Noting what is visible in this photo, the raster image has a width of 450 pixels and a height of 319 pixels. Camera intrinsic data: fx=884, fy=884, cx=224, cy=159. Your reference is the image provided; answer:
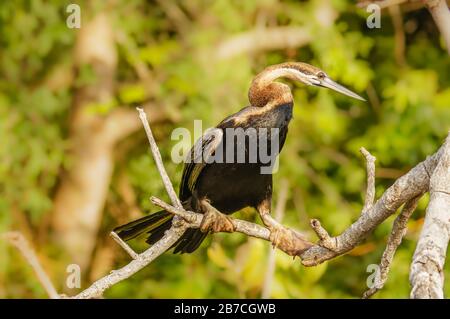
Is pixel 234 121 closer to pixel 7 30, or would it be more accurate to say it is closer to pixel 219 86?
pixel 219 86

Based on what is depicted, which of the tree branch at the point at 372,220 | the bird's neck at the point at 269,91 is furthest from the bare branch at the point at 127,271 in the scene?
the bird's neck at the point at 269,91

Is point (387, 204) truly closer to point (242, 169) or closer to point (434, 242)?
point (434, 242)

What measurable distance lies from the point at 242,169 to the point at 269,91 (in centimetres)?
28

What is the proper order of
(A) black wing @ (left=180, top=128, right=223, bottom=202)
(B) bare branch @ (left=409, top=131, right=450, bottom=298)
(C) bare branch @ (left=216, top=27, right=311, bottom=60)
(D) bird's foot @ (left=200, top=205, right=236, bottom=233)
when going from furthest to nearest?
(C) bare branch @ (left=216, top=27, right=311, bottom=60), (A) black wing @ (left=180, top=128, right=223, bottom=202), (D) bird's foot @ (left=200, top=205, right=236, bottom=233), (B) bare branch @ (left=409, top=131, right=450, bottom=298)

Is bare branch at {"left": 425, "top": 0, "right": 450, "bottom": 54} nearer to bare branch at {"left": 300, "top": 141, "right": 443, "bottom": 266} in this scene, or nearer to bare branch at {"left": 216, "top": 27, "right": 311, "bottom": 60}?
bare branch at {"left": 300, "top": 141, "right": 443, "bottom": 266}

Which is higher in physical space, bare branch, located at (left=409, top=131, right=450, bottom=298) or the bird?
the bird

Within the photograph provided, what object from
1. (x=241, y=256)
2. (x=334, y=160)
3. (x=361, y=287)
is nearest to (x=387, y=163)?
(x=334, y=160)

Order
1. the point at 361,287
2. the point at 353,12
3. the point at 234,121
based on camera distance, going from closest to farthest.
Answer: the point at 234,121
the point at 361,287
the point at 353,12

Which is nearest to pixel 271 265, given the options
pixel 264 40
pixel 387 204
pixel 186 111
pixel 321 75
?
pixel 321 75

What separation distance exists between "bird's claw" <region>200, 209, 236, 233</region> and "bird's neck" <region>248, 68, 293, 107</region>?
35cm

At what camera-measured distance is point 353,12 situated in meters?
6.76

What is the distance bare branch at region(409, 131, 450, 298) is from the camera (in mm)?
1599

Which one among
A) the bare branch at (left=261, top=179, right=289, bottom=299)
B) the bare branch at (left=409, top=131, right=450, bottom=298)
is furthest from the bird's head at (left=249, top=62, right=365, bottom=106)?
the bare branch at (left=261, top=179, right=289, bottom=299)

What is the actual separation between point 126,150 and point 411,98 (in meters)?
2.34
